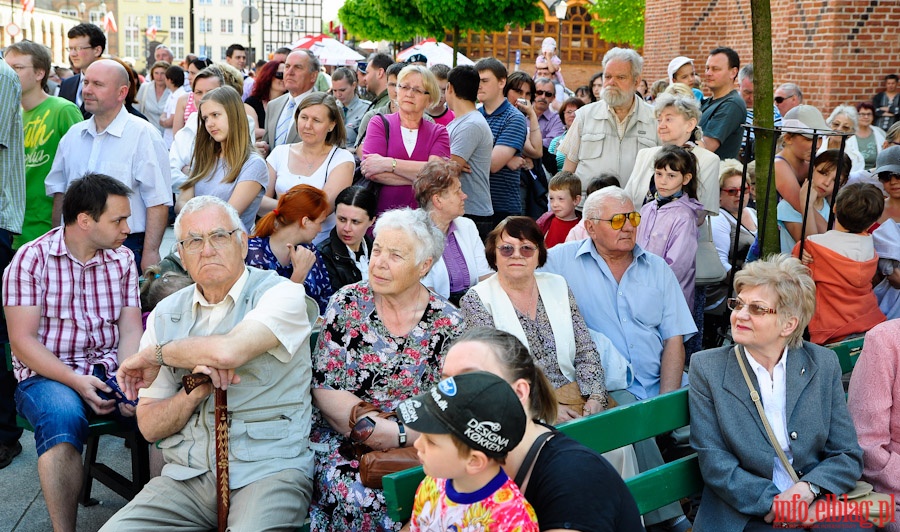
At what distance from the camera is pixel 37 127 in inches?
237

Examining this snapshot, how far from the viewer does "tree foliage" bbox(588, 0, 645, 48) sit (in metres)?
34.8

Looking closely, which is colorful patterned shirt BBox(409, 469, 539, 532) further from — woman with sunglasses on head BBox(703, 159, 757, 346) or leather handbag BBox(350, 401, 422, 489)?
woman with sunglasses on head BBox(703, 159, 757, 346)

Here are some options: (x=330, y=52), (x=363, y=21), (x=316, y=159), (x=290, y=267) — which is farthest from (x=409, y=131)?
(x=363, y=21)

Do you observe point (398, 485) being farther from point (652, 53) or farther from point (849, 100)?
point (652, 53)

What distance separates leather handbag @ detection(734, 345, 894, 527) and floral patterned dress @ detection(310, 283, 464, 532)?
129 centimetres

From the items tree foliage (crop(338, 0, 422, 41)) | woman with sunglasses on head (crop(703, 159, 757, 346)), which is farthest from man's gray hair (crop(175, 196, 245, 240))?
tree foliage (crop(338, 0, 422, 41))

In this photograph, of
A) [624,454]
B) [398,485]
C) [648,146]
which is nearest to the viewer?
[398,485]

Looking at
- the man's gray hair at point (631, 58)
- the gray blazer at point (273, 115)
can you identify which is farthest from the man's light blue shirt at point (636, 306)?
the gray blazer at point (273, 115)

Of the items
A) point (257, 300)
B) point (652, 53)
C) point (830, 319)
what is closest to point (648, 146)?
point (830, 319)

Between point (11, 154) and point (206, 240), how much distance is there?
2.25 m

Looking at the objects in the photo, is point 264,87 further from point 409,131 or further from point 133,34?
point 133,34

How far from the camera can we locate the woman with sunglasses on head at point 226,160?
19.0 feet

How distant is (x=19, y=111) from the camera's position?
17.3 ft

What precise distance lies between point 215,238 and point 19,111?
2.33 m
